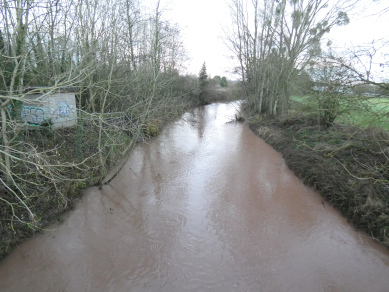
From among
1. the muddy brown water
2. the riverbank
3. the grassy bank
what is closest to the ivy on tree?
the riverbank

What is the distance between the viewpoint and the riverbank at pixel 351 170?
5.57 m

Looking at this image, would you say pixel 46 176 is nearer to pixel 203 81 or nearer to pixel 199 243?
pixel 199 243

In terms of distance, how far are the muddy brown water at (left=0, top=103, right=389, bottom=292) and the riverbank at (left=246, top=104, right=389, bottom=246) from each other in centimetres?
36

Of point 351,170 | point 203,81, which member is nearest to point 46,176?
point 351,170

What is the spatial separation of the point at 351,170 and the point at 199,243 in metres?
5.31

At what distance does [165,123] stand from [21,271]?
42.5 ft

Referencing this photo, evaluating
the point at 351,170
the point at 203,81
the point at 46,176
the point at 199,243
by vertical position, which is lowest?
the point at 199,243

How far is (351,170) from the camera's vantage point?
7.14 meters

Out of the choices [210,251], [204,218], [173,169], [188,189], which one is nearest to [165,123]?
[173,169]

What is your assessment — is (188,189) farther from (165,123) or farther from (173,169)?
(165,123)

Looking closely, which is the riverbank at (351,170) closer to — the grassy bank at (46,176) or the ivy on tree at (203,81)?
the grassy bank at (46,176)

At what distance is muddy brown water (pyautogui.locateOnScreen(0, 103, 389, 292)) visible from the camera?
13.9 feet

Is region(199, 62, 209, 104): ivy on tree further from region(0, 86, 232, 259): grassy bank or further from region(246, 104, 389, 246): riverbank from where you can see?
region(0, 86, 232, 259): grassy bank

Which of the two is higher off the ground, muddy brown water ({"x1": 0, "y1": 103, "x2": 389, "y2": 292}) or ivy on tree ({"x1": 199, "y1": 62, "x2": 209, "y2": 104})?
ivy on tree ({"x1": 199, "y1": 62, "x2": 209, "y2": 104})
